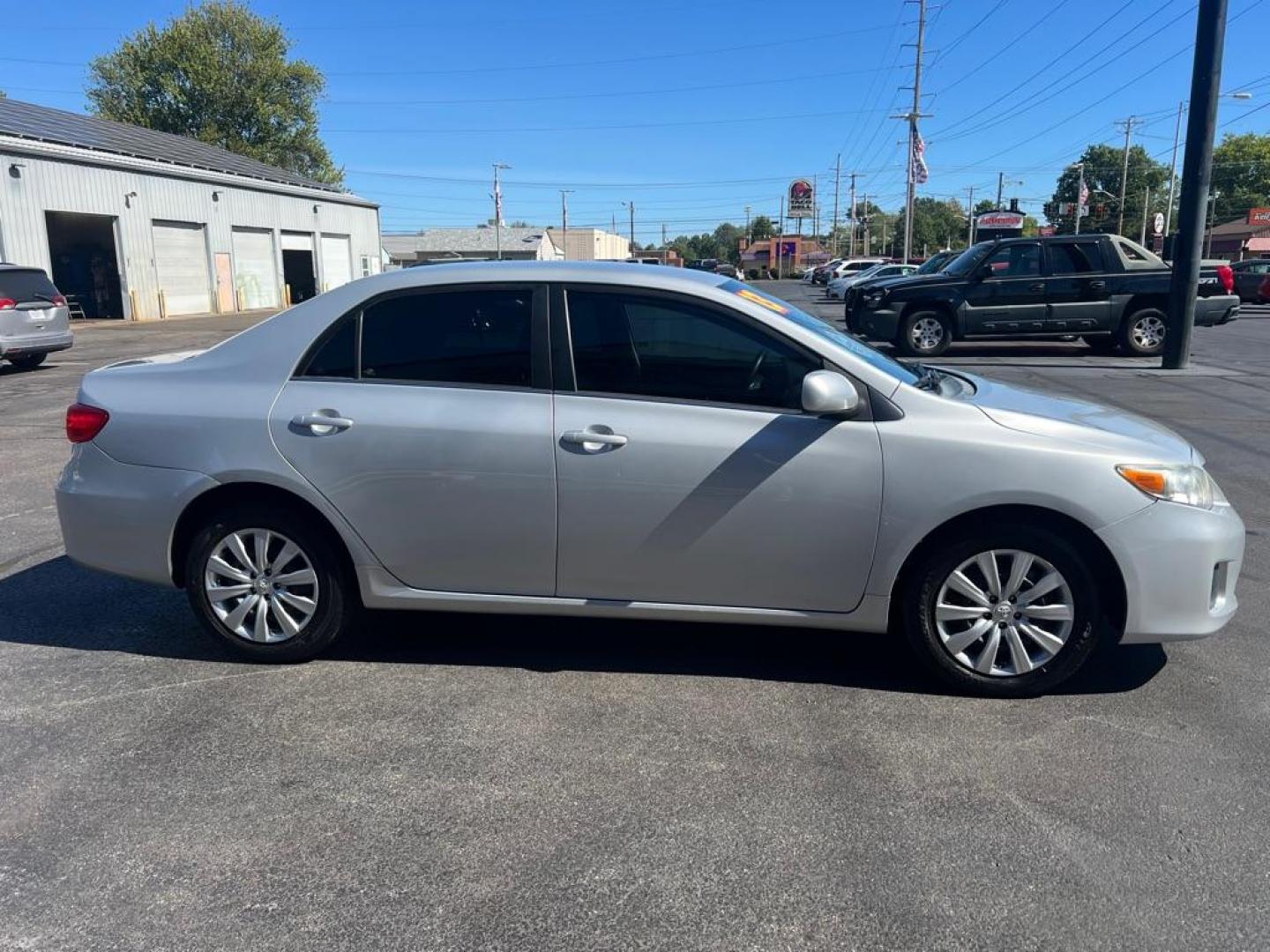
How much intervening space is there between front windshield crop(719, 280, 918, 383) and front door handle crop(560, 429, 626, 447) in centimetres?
80

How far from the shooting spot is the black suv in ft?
54.2

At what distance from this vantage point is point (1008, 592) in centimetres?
380

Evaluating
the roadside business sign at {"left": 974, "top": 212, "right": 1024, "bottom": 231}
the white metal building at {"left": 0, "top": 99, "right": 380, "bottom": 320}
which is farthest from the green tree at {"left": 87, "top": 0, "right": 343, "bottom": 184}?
the roadside business sign at {"left": 974, "top": 212, "right": 1024, "bottom": 231}

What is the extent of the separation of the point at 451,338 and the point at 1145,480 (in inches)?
110

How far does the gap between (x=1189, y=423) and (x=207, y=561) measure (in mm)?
9590

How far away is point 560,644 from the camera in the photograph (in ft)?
14.9

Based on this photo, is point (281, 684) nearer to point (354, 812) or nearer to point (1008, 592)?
point (354, 812)

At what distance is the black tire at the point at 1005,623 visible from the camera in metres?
3.77

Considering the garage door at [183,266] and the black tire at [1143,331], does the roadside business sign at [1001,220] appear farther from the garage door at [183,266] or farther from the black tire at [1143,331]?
the garage door at [183,266]

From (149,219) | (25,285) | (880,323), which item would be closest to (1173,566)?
(880,323)

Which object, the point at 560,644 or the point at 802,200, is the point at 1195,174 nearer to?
the point at 560,644

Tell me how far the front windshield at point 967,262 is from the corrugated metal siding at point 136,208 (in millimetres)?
23960

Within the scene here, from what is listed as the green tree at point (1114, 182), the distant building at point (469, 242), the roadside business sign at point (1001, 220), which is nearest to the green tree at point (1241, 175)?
the green tree at point (1114, 182)

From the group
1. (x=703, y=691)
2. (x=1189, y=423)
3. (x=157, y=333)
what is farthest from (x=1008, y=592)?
(x=157, y=333)
